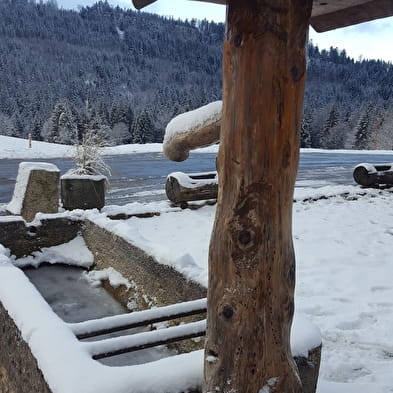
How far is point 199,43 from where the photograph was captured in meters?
138

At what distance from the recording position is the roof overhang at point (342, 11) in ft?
5.17

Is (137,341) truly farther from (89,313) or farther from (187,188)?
(187,188)

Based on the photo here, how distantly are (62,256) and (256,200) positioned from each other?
12.0ft

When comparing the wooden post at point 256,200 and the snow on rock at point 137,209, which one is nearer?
the wooden post at point 256,200

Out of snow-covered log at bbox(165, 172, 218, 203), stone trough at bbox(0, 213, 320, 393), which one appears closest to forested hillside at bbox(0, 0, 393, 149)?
snow-covered log at bbox(165, 172, 218, 203)

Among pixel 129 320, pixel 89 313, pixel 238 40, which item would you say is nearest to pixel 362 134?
pixel 89 313

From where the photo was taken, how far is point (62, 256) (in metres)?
4.60

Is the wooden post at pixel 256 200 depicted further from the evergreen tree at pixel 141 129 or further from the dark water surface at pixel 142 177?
the evergreen tree at pixel 141 129

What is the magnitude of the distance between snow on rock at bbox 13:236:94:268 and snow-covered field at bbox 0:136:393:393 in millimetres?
423

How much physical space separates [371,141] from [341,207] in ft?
139

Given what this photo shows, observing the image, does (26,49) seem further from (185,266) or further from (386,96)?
(185,266)

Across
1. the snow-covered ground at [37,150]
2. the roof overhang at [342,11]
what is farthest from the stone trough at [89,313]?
the snow-covered ground at [37,150]

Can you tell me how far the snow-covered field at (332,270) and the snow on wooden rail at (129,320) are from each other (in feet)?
0.61

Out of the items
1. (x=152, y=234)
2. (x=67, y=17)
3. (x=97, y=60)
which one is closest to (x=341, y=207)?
(x=152, y=234)
